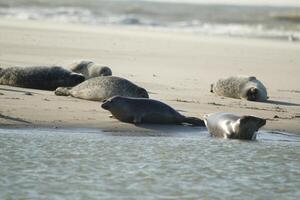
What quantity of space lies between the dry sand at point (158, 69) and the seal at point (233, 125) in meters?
0.35

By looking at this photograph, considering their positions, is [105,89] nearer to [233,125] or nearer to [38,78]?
[38,78]

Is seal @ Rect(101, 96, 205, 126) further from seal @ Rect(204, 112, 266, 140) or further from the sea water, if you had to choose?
the sea water

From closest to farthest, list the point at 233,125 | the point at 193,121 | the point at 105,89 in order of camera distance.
→ 1. the point at 233,125
2. the point at 193,121
3. the point at 105,89

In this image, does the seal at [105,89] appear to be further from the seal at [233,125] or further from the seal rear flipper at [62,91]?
the seal at [233,125]

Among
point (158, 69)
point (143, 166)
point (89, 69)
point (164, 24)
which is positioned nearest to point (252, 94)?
point (89, 69)

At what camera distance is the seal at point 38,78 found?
11211 mm

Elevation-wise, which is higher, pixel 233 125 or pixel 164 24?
pixel 164 24

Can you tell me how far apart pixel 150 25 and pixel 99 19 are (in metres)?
3.02

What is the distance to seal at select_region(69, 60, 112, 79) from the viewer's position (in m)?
12.9

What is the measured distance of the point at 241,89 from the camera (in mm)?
11656

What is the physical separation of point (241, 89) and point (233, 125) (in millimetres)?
3271

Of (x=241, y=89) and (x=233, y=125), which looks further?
(x=241, y=89)

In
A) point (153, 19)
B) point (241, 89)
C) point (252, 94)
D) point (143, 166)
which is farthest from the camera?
point (153, 19)

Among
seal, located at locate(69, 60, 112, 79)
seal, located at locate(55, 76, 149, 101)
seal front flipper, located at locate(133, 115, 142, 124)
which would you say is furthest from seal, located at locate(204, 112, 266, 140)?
seal, located at locate(69, 60, 112, 79)
